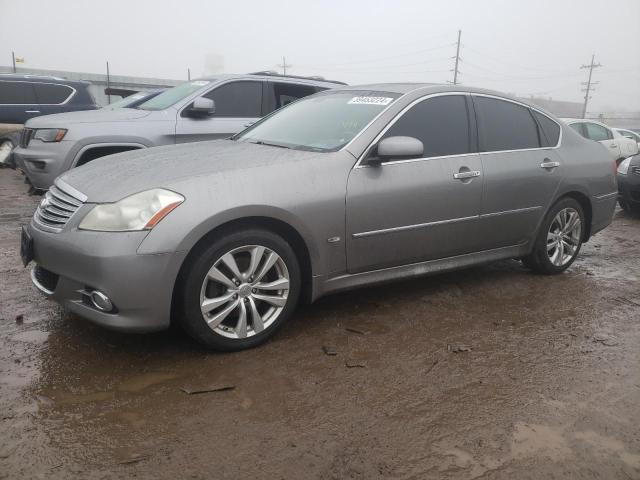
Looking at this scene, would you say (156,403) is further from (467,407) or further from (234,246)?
(467,407)

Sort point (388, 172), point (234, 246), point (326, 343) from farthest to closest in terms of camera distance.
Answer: point (388, 172) → point (326, 343) → point (234, 246)

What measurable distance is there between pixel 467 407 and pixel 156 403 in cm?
152

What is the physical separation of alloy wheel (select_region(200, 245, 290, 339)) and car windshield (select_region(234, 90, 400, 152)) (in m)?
0.91

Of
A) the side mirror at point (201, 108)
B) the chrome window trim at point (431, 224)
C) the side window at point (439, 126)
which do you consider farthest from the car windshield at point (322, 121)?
the side mirror at point (201, 108)

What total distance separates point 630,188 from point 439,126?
18.7ft

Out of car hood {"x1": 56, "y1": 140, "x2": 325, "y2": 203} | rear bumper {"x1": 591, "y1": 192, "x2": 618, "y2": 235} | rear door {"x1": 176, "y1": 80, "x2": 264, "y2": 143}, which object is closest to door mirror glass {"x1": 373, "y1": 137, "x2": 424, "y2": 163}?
car hood {"x1": 56, "y1": 140, "x2": 325, "y2": 203}

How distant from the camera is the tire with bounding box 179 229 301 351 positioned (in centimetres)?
287

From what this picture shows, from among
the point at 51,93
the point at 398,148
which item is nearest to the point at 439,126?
the point at 398,148

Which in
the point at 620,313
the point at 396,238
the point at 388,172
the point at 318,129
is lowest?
the point at 620,313

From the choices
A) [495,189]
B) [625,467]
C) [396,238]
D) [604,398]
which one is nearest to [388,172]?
[396,238]

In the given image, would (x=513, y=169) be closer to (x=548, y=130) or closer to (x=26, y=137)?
(x=548, y=130)

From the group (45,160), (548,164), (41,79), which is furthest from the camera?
(41,79)

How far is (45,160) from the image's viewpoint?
5.75 meters

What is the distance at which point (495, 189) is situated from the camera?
4.06 meters
